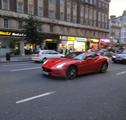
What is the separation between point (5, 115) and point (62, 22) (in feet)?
124

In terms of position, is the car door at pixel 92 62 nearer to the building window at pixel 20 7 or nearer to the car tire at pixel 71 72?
the car tire at pixel 71 72

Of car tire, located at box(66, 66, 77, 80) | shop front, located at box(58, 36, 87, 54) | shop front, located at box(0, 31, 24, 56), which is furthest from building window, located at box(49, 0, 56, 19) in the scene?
car tire, located at box(66, 66, 77, 80)

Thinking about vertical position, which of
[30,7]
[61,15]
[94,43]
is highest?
[30,7]

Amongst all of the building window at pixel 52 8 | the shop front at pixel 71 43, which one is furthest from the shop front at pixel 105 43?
the building window at pixel 52 8

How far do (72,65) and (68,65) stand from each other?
0.93ft

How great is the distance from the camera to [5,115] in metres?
4.88

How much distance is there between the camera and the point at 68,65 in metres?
9.84

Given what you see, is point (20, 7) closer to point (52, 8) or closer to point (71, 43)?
point (52, 8)

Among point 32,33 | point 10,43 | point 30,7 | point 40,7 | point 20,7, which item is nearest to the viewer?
point 32,33

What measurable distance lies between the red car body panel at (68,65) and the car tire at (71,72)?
18 centimetres

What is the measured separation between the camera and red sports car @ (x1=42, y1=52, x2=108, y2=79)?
973cm

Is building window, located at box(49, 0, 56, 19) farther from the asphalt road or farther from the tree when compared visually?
the asphalt road

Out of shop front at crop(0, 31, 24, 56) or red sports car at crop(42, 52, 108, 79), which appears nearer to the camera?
red sports car at crop(42, 52, 108, 79)

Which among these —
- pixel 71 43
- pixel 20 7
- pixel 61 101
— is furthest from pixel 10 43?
pixel 61 101
